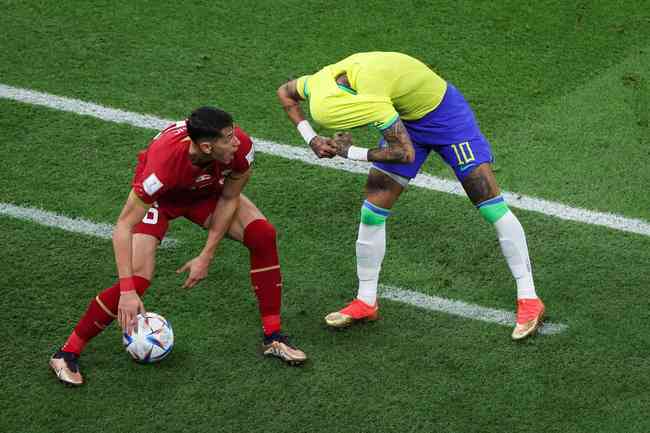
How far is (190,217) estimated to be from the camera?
612cm

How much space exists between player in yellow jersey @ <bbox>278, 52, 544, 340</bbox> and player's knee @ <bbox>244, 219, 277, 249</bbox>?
536 millimetres

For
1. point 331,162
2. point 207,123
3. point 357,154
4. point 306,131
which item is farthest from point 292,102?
point 331,162

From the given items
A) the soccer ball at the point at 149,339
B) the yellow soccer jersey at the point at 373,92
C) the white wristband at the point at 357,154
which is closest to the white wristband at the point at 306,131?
the yellow soccer jersey at the point at 373,92

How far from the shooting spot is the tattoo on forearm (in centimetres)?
576

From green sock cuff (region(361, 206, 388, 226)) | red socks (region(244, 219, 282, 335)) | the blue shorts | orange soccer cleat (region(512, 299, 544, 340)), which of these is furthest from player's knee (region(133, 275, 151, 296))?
orange soccer cleat (region(512, 299, 544, 340))

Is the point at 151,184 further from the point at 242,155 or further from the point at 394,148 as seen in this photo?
the point at 394,148

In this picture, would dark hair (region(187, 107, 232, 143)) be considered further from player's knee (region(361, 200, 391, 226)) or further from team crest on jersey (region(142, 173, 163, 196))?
player's knee (region(361, 200, 391, 226))

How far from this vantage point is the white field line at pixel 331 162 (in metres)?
7.18

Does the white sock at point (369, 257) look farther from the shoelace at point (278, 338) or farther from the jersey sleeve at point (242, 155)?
the jersey sleeve at point (242, 155)

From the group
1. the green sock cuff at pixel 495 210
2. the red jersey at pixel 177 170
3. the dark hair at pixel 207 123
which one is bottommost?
the green sock cuff at pixel 495 210

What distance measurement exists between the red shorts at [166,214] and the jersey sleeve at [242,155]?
15.5 inches

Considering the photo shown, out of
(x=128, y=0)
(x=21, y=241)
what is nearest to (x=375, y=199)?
(x=21, y=241)

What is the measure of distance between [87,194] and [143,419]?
2255 mm

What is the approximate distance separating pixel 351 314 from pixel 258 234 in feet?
2.71
